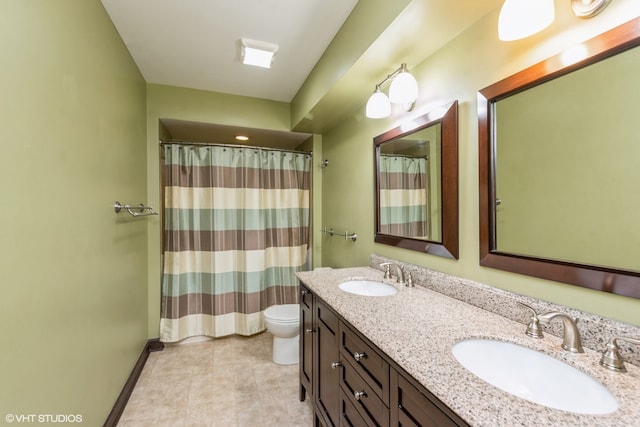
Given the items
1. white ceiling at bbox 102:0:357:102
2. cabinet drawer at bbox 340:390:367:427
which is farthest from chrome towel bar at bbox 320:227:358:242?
white ceiling at bbox 102:0:357:102

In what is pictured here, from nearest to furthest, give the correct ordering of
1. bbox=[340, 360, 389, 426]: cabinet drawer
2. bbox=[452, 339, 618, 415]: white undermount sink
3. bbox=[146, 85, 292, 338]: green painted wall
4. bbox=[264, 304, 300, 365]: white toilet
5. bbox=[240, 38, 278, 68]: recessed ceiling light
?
bbox=[452, 339, 618, 415]: white undermount sink
bbox=[340, 360, 389, 426]: cabinet drawer
bbox=[240, 38, 278, 68]: recessed ceiling light
bbox=[264, 304, 300, 365]: white toilet
bbox=[146, 85, 292, 338]: green painted wall

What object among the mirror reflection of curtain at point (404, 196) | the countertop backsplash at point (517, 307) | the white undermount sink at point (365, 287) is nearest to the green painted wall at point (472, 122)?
the countertop backsplash at point (517, 307)

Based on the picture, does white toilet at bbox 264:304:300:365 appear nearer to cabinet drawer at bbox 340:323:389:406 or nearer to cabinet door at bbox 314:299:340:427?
cabinet door at bbox 314:299:340:427

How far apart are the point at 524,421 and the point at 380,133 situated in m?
1.68

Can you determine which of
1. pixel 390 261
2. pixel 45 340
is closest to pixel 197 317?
pixel 45 340

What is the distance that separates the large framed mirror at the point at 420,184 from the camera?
53.3 inches

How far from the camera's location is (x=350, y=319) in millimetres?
1087

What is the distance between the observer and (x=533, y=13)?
2.88ft

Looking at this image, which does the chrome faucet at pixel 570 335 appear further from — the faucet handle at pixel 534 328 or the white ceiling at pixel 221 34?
the white ceiling at pixel 221 34

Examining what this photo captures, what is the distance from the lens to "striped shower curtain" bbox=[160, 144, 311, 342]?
2551 mm

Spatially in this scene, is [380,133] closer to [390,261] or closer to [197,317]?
[390,261]

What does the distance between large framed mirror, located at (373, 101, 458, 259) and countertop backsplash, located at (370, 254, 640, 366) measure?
0.44ft

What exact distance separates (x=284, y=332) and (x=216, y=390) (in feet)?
1.96

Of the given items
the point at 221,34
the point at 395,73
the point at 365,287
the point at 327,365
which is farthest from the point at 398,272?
the point at 221,34
